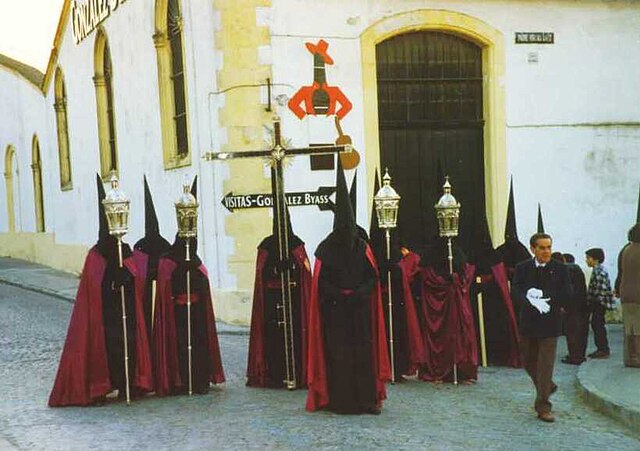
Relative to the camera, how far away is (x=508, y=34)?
50.3 ft

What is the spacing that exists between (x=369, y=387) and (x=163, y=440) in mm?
2066

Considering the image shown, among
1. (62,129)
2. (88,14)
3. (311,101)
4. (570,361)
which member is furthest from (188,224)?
(62,129)

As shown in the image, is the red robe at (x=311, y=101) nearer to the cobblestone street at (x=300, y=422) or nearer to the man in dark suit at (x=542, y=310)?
the cobblestone street at (x=300, y=422)

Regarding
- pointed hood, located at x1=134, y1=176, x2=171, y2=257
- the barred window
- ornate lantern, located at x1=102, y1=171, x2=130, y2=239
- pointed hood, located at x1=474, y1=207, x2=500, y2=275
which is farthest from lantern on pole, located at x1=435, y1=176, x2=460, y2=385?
the barred window

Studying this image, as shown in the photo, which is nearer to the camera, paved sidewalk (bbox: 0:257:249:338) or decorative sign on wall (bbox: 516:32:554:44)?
decorative sign on wall (bbox: 516:32:554:44)

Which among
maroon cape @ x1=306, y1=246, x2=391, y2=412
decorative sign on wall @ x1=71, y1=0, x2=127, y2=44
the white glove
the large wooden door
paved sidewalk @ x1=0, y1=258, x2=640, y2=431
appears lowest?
paved sidewalk @ x1=0, y1=258, x2=640, y2=431

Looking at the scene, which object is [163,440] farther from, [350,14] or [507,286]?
[350,14]

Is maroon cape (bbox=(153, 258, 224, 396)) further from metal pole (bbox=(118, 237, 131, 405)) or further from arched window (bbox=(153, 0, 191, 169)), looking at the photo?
arched window (bbox=(153, 0, 191, 169))

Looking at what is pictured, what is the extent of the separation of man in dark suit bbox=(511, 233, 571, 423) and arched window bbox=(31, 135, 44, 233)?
22.4 meters

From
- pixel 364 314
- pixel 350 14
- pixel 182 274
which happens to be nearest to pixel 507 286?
pixel 364 314

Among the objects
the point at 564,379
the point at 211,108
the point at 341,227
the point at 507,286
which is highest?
the point at 211,108

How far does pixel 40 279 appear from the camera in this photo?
22750mm

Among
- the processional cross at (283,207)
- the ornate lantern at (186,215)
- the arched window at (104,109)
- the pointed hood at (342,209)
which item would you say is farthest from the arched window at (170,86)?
the pointed hood at (342,209)

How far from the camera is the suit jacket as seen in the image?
27.3ft
